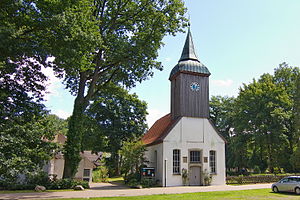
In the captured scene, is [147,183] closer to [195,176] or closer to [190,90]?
[195,176]

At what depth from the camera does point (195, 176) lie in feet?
84.9

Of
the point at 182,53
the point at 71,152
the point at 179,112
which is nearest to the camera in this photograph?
the point at 71,152

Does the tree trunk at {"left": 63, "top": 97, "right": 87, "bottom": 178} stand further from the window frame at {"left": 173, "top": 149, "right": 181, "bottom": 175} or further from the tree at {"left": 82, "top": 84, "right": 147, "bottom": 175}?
the tree at {"left": 82, "top": 84, "right": 147, "bottom": 175}

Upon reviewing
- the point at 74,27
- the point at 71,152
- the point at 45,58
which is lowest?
the point at 71,152

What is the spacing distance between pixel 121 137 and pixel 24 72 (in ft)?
102

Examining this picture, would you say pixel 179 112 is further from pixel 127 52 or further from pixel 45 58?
pixel 45 58

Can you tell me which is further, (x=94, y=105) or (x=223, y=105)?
(x=223, y=105)

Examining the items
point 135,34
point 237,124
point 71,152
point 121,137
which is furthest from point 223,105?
point 71,152

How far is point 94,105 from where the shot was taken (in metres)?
41.7

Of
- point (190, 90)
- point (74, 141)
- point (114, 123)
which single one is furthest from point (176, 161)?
point (114, 123)

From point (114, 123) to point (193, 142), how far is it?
19.0 metres

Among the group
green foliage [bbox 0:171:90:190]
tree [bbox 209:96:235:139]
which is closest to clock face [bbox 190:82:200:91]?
green foliage [bbox 0:171:90:190]

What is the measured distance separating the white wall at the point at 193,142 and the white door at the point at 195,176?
66 centimetres

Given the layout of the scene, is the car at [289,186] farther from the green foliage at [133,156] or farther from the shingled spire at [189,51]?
the shingled spire at [189,51]
